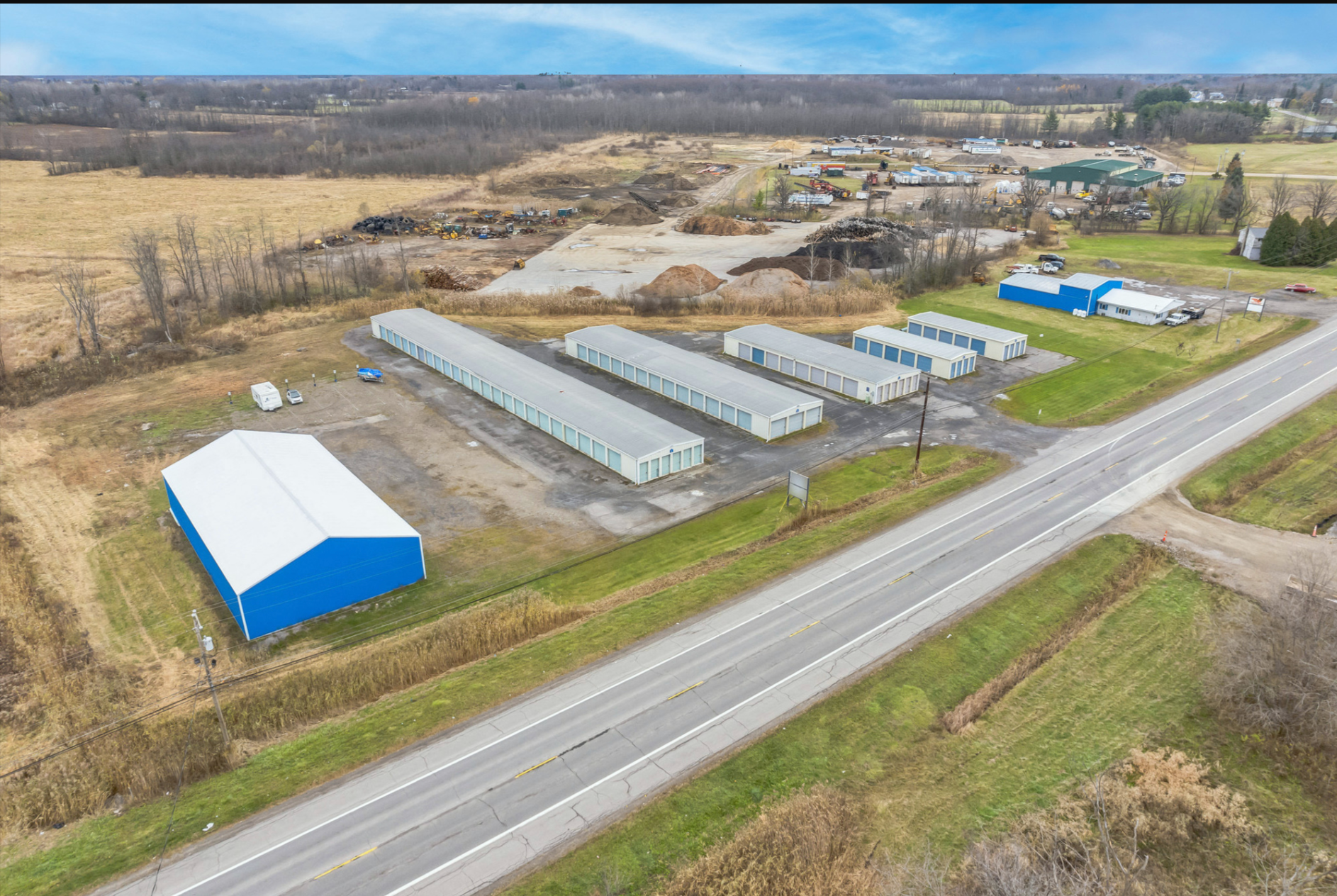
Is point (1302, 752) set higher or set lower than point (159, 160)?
lower

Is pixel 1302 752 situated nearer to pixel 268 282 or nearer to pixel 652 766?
pixel 652 766

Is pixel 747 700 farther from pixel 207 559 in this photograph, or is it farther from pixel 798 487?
pixel 207 559

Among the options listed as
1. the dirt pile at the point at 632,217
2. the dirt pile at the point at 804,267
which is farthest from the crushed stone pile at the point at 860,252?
the dirt pile at the point at 632,217

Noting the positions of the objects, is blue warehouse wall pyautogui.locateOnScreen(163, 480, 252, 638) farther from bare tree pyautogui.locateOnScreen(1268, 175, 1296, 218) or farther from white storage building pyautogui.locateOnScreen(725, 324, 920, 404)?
bare tree pyautogui.locateOnScreen(1268, 175, 1296, 218)

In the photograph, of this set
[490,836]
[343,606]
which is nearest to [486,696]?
[490,836]

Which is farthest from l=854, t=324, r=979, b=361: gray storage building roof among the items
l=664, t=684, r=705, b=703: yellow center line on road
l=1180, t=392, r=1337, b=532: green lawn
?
l=664, t=684, r=705, b=703: yellow center line on road
